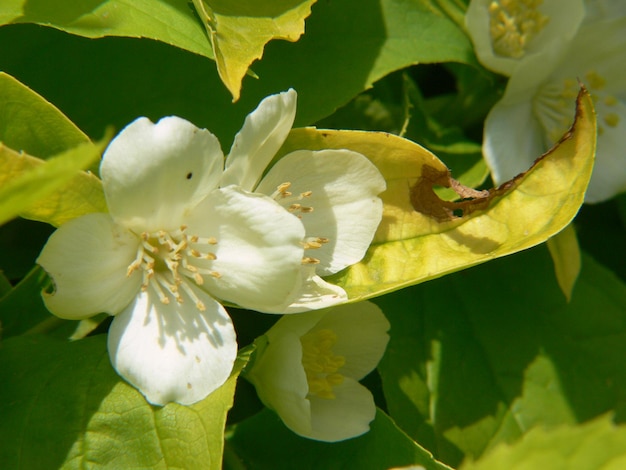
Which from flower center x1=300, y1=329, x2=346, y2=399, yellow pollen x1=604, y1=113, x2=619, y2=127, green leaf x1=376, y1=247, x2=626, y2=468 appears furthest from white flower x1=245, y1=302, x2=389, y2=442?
yellow pollen x1=604, y1=113, x2=619, y2=127

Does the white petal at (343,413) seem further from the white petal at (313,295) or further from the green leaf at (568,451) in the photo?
the green leaf at (568,451)

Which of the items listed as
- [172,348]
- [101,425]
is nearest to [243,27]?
[172,348]

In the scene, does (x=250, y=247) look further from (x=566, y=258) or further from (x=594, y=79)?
(x=594, y=79)

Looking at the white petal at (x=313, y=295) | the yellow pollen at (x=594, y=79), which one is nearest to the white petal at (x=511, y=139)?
the yellow pollen at (x=594, y=79)

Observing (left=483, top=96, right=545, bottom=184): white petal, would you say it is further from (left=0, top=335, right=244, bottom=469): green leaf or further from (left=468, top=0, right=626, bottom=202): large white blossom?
(left=0, top=335, right=244, bottom=469): green leaf

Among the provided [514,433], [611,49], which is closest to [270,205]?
[514,433]
